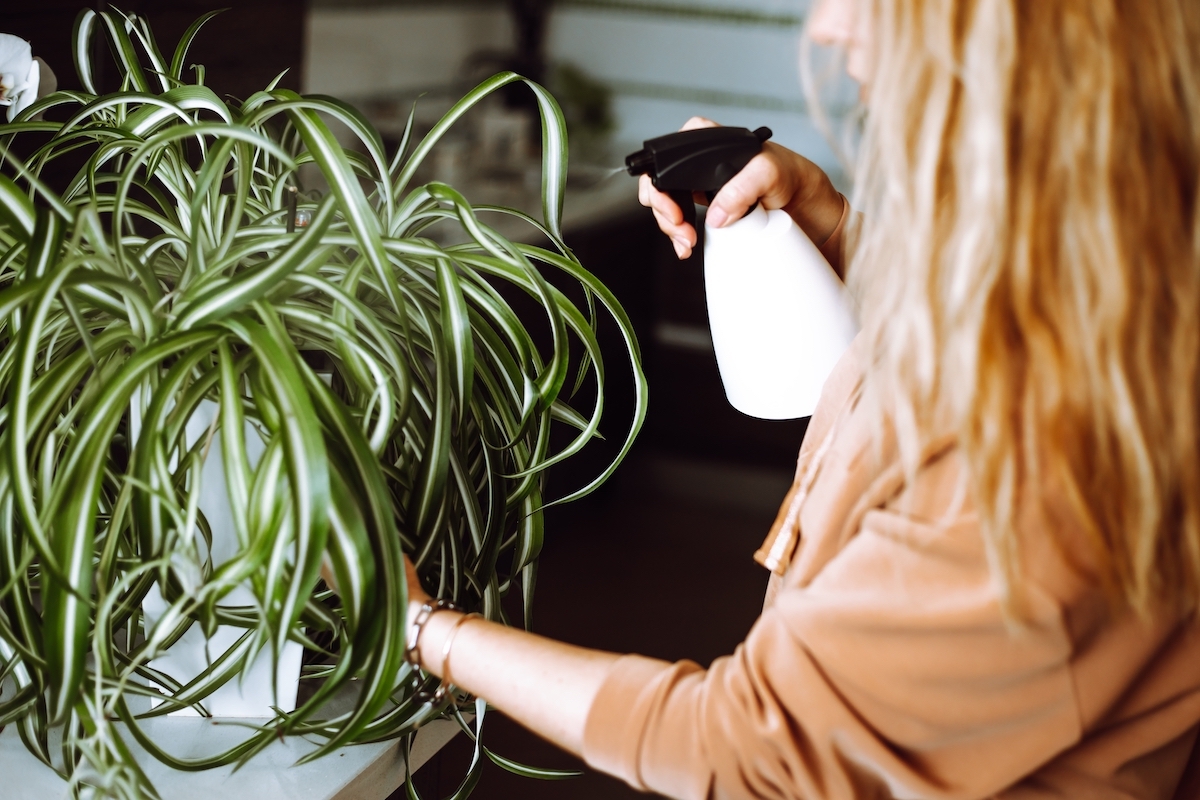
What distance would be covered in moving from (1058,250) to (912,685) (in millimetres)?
270

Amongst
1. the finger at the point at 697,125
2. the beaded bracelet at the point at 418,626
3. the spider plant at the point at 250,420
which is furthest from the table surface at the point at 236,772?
the finger at the point at 697,125

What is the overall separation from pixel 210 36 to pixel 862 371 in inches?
42.0

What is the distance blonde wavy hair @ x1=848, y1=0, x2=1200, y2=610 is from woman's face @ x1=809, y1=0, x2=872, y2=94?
56 mm

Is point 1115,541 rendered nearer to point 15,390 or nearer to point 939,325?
point 939,325

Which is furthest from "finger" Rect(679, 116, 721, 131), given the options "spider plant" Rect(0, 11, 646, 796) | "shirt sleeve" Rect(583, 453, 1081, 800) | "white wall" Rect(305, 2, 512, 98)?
"white wall" Rect(305, 2, 512, 98)

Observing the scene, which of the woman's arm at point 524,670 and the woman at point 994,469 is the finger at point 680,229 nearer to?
the woman at point 994,469

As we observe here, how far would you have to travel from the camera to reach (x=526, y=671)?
725mm

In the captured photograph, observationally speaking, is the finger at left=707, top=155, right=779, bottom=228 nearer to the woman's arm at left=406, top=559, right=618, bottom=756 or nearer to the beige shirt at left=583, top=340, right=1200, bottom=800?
the beige shirt at left=583, top=340, right=1200, bottom=800

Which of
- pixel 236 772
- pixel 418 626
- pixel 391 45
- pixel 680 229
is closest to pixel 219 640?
pixel 236 772

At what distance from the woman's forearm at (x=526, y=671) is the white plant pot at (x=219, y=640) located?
152 mm

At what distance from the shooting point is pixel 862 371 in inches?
31.8

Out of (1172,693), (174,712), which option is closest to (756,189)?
(1172,693)

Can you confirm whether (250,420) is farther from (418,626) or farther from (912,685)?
(912,685)

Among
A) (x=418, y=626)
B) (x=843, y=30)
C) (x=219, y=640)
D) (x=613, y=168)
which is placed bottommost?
(x=613, y=168)
